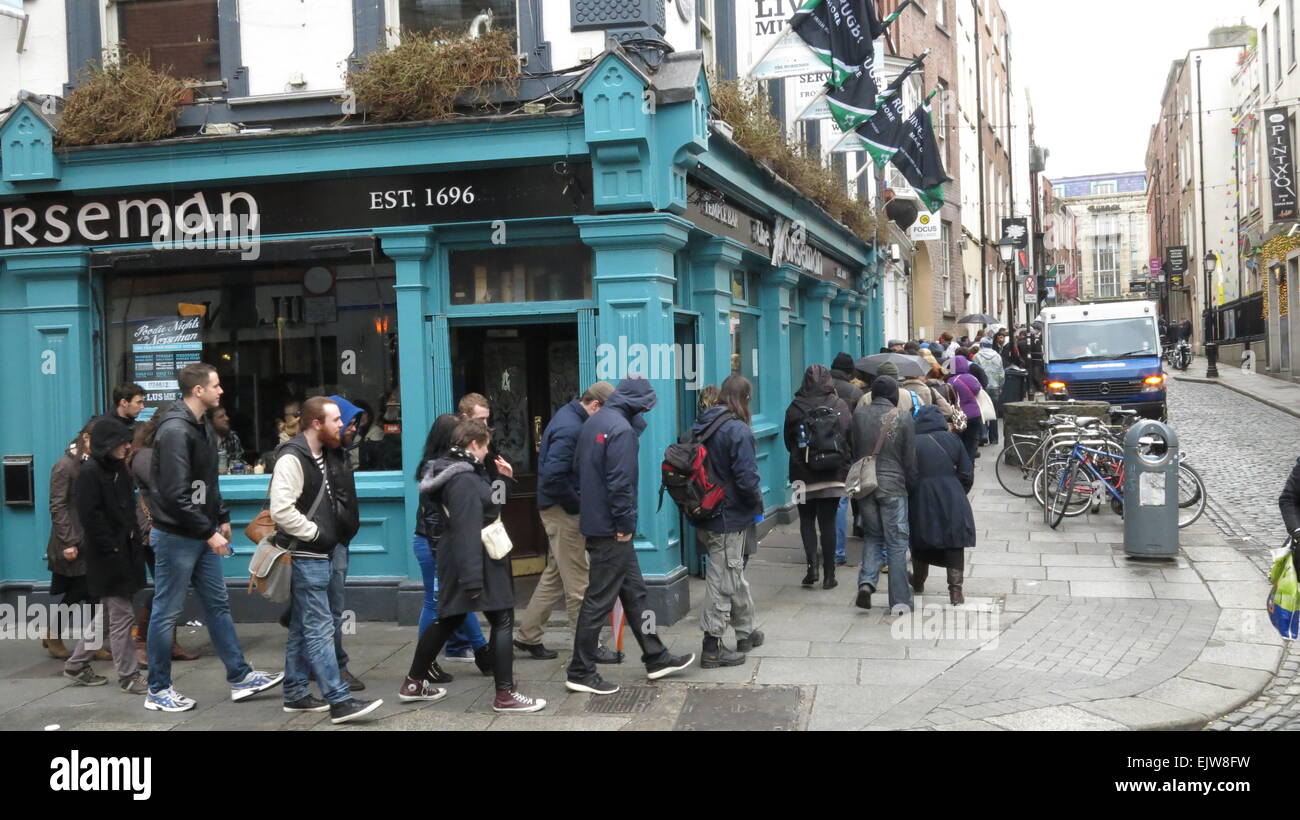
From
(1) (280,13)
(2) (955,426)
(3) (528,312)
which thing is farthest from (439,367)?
(2) (955,426)

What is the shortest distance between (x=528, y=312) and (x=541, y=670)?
2881 millimetres

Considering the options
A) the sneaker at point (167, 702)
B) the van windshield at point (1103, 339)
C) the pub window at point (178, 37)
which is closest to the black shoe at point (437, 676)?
the sneaker at point (167, 702)

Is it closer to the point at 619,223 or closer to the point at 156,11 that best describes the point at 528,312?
the point at 619,223

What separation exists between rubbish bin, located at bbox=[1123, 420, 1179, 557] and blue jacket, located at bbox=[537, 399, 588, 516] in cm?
570

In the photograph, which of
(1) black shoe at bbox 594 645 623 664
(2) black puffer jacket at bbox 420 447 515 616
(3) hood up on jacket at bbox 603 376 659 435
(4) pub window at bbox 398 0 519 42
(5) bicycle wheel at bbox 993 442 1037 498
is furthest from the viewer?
(5) bicycle wheel at bbox 993 442 1037 498

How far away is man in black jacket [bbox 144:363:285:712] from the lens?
6.80 m

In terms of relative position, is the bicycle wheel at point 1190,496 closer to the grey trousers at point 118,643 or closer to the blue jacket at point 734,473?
the blue jacket at point 734,473

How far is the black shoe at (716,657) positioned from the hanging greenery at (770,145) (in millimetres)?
4907

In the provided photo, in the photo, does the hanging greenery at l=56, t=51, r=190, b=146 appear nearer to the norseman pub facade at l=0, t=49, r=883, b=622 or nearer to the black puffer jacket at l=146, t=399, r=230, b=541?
the norseman pub facade at l=0, t=49, r=883, b=622

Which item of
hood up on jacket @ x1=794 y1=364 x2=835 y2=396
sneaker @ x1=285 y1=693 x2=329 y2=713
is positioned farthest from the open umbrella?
sneaker @ x1=285 y1=693 x2=329 y2=713

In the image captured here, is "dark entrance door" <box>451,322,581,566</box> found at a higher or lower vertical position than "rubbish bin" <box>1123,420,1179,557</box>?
higher

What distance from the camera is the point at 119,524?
751cm

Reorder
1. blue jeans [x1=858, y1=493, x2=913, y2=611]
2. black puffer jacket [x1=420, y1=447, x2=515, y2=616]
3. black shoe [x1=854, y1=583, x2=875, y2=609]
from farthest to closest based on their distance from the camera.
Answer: black shoe [x1=854, y1=583, x2=875, y2=609] < blue jeans [x1=858, y1=493, x2=913, y2=611] < black puffer jacket [x1=420, y1=447, x2=515, y2=616]

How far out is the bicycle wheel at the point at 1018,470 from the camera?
14703mm
